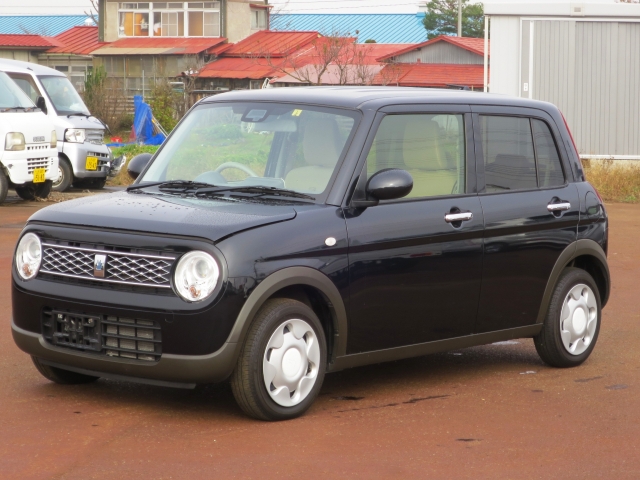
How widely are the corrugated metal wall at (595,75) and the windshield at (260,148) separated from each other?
1654 centimetres

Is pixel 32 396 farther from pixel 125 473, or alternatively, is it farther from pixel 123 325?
pixel 125 473

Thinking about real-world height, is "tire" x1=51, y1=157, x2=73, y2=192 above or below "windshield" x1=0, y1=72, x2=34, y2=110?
below

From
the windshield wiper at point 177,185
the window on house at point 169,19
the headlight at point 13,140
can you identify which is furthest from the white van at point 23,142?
the window on house at point 169,19

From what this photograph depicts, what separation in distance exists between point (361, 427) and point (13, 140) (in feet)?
43.8

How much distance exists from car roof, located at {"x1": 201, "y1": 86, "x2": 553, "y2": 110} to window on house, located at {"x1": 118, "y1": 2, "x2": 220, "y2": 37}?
60.8 metres

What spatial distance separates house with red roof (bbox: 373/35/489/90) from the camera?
2105 inches

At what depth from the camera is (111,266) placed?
5.83m

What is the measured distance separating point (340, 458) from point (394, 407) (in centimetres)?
112

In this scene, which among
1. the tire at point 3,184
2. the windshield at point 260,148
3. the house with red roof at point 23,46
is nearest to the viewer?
the windshield at point 260,148

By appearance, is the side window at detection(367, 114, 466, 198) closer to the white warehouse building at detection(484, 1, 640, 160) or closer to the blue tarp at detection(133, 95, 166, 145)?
the white warehouse building at detection(484, 1, 640, 160)

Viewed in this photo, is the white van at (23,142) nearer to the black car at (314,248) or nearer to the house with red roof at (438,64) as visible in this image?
the black car at (314,248)

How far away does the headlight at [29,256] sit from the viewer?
6.17m

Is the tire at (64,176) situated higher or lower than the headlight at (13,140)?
lower

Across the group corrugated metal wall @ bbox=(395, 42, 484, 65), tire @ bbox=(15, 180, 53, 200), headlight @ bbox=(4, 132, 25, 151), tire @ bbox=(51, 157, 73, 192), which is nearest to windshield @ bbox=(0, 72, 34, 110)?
headlight @ bbox=(4, 132, 25, 151)
